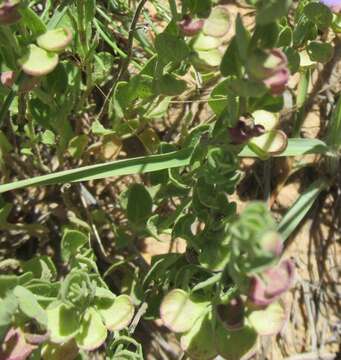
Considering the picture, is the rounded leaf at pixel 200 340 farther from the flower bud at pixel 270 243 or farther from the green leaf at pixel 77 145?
the green leaf at pixel 77 145

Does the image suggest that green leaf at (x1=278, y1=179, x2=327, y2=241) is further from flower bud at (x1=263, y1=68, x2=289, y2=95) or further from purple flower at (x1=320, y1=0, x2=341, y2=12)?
flower bud at (x1=263, y1=68, x2=289, y2=95)

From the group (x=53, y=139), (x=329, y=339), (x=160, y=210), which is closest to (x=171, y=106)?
(x=160, y=210)

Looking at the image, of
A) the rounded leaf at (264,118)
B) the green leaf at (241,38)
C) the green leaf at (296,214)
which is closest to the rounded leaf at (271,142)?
the rounded leaf at (264,118)

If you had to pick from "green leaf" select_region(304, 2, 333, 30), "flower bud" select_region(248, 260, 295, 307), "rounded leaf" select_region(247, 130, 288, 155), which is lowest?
"flower bud" select_region(248, 260, 295, 307)

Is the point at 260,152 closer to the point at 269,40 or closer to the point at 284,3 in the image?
the point at 269,40

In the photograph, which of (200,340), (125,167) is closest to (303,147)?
(125,167)

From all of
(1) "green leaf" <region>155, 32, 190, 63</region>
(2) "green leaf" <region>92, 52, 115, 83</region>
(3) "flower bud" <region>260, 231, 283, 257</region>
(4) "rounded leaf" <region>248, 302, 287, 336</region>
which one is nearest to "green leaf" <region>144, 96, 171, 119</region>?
(2) "green leaf" <region>92, 52, 115, 83</region>
